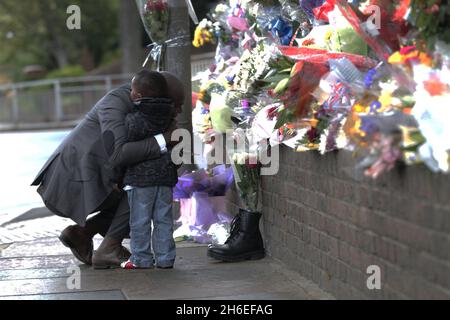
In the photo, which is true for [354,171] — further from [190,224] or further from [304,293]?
[190,224]

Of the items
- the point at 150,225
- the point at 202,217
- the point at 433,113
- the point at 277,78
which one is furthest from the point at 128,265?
the point at 433,113

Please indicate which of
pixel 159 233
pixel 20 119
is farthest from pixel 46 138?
pixel 159 233

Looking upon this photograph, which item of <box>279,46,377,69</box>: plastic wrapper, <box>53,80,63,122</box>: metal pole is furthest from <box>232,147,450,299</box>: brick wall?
<box>53,80,63,122</box>: metal pole

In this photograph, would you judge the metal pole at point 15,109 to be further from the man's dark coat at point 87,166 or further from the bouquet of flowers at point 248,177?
the bouquet of flowers at point 248,177

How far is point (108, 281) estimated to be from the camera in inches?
228

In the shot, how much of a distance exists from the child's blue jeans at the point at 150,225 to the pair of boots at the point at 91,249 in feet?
0.53

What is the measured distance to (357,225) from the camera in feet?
15.1

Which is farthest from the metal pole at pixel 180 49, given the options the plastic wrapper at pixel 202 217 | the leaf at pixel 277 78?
the leaf at pixel 277 78

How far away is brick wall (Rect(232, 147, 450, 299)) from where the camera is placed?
12.4ft

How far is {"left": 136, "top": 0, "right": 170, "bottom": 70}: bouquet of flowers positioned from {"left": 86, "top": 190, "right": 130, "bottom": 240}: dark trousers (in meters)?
2.05

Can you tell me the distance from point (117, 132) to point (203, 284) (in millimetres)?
1212

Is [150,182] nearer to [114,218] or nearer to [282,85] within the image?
[114,218]

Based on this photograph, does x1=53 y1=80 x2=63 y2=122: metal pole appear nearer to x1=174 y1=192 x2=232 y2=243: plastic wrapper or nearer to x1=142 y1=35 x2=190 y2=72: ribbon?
x1=142 y1=35 x2=190 y2=72: ribbon

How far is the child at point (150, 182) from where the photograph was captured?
5.89m
